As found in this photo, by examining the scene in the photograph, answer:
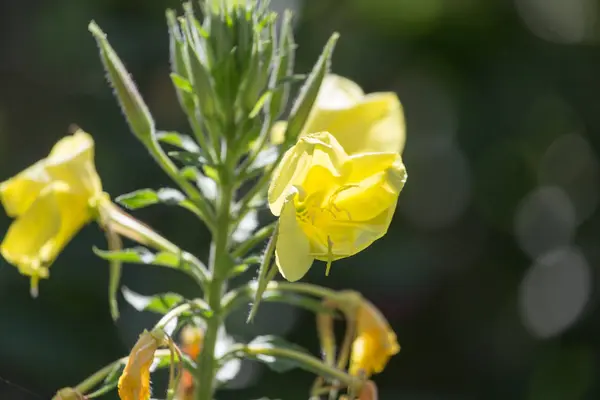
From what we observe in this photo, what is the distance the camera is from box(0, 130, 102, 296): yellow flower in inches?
64.6

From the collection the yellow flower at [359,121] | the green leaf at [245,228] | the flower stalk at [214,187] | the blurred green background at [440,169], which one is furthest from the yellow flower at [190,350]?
the blurred green background at [440,169]

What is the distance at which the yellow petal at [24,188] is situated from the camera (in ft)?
5.45

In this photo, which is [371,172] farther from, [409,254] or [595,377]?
[595,377]

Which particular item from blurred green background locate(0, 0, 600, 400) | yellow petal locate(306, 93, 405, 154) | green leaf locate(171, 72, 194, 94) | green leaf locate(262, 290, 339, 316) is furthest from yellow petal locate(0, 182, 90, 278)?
blurred green background locate(0, 0, 600, 400)

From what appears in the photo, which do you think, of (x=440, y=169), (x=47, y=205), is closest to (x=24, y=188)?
(x=47, y=205)

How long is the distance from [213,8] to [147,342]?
0.62m

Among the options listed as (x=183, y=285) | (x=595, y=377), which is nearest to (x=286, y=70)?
(x=183, y=285)

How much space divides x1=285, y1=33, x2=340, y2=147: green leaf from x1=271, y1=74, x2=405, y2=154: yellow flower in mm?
122

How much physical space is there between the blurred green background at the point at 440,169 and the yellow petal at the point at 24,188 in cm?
175

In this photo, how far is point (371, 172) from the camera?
140 cm

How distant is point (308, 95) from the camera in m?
1.60

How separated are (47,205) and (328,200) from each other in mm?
533

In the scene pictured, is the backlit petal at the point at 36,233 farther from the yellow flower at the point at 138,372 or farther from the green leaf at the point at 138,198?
the yellow flower at the point at 138,372

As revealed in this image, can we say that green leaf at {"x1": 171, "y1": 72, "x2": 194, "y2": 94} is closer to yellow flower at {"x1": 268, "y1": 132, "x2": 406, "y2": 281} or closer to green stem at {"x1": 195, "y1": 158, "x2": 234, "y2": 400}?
green stem at {"x1": 195, "y1": 158, "x2": 234, "y2": 400}
